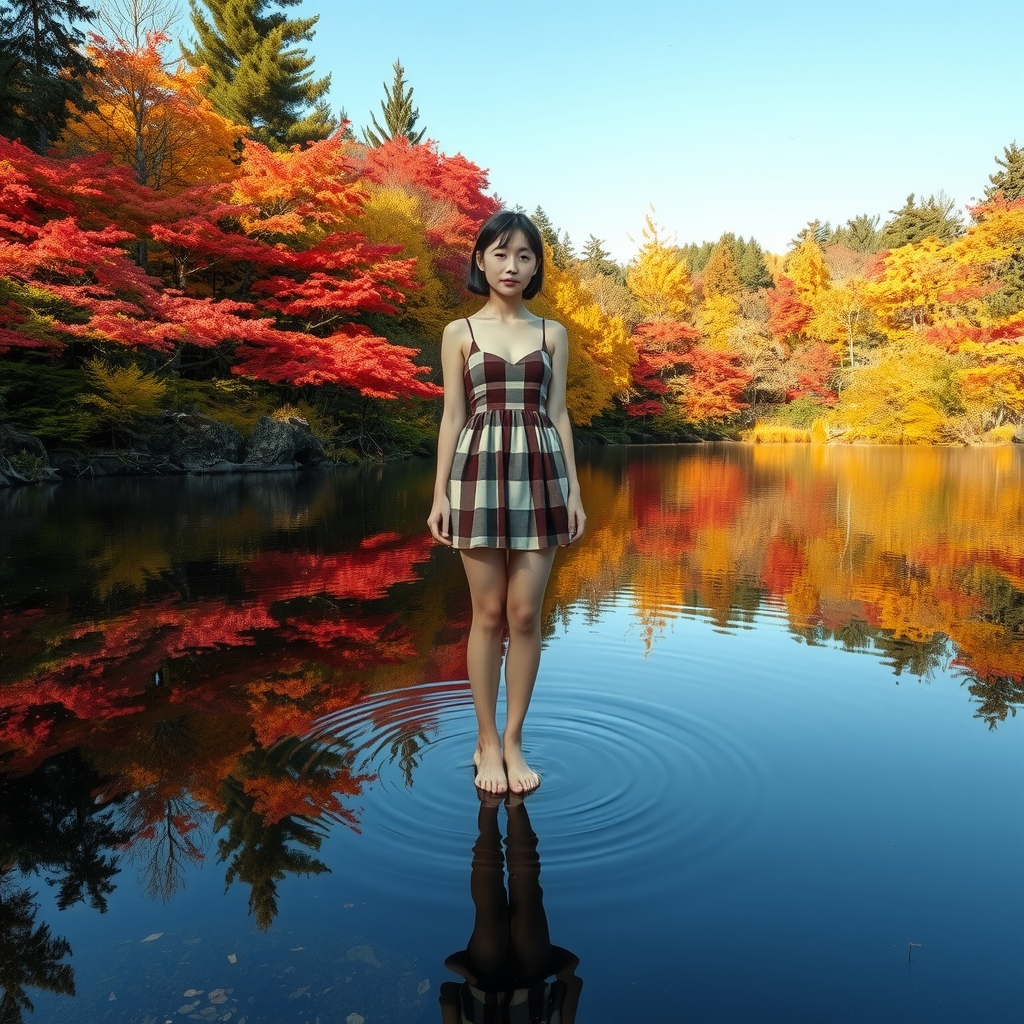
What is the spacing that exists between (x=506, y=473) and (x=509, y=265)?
0.55 metres

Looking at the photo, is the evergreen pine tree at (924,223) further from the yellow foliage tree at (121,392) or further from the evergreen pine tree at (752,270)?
the yellow foliage tree at (121,392)

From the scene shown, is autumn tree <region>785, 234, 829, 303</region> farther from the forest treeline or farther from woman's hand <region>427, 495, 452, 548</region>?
woman's hand <region>427, 495, 452, 548</region>

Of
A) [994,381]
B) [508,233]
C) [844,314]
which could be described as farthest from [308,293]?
[844,314]

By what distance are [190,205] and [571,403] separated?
1354 cm

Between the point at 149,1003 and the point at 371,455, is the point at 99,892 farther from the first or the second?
the point at 371,455

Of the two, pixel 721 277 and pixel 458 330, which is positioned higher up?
pixel 721 277

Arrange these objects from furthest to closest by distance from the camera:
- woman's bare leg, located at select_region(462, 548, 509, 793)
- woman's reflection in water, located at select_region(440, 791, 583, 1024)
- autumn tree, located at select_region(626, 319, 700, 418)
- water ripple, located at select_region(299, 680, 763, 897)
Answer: autumn tree, located at select_region(626, 319, 700, 418), woman's bare leg, located at select_region(462, 548, 509, 793), water ripple, located at select_region(299, 680, 763, 897), woman's reflection in water, located at select_region(440, 791, 583, 1024)

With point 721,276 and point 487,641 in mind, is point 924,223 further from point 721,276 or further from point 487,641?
point 487,641

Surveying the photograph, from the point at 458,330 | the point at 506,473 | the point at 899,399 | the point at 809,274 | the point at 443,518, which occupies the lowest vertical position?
the point at 443,518

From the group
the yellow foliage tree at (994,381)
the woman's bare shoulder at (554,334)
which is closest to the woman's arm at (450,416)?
the woman's bare shoulder at (554,334)

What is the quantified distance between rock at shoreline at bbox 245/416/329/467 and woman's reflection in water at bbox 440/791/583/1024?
1403cm

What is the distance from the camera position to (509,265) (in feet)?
7.64

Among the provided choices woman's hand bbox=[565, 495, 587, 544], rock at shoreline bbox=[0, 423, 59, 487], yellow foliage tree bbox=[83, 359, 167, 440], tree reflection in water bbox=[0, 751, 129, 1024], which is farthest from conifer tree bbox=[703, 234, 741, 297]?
tree reflection in water bbox=[0, 751, 129, 1024]

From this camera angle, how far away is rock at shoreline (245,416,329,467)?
15172mm
